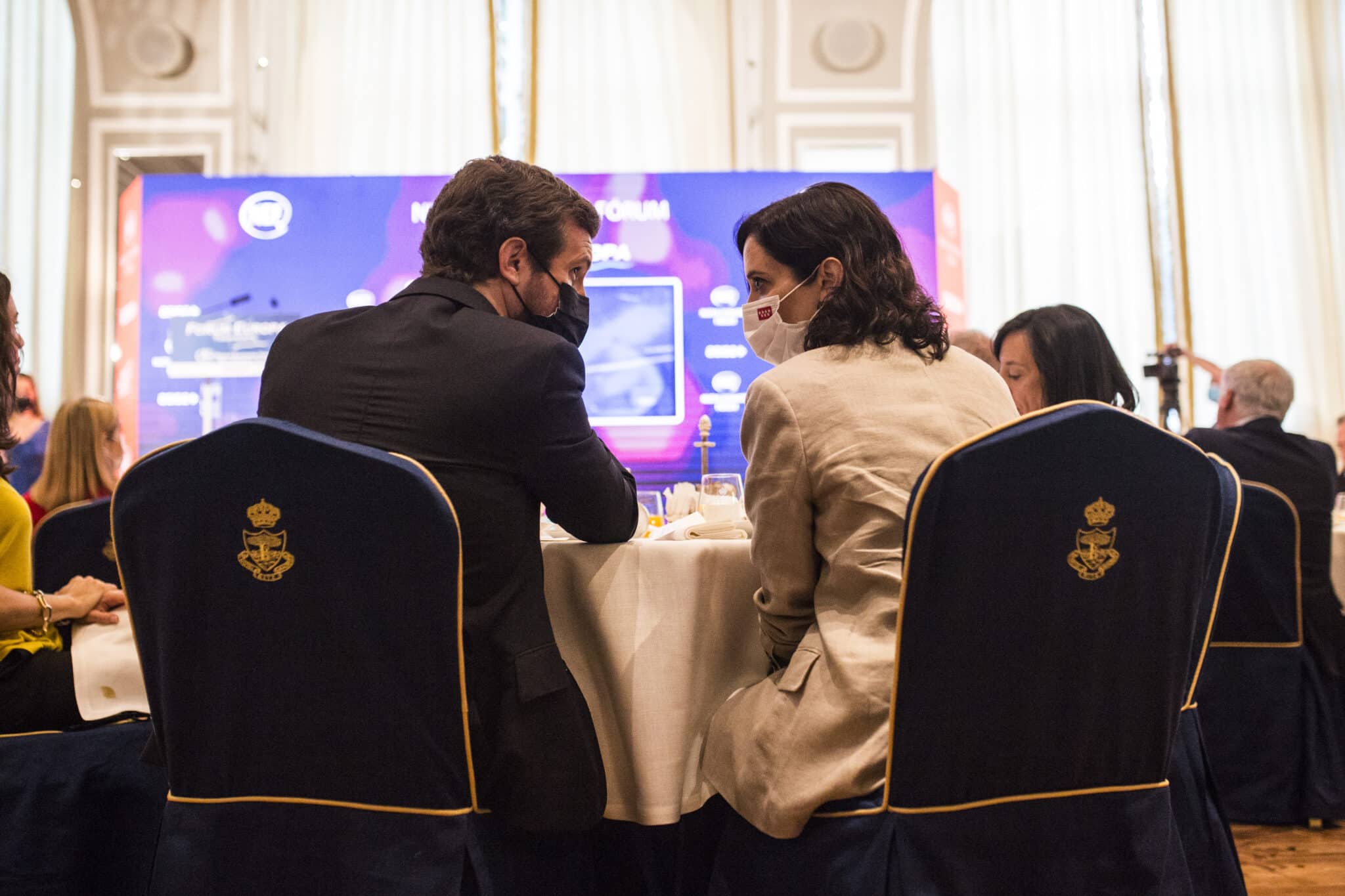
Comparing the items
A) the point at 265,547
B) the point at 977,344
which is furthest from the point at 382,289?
the point at 265,547

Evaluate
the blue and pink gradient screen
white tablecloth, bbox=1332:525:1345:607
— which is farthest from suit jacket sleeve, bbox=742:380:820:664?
the blue and pink gradient screen

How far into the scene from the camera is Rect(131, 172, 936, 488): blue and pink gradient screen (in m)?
5.40

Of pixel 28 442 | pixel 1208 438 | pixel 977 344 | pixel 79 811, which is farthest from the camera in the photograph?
pixel 28 442

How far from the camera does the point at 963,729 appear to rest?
1.11 m

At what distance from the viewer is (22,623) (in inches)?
65.4

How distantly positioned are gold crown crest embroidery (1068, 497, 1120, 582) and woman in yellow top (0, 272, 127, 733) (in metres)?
1.51

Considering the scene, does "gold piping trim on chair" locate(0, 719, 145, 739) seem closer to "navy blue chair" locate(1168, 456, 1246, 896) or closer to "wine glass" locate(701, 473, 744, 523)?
"wine glass" locate(701, 473, 744, 523)

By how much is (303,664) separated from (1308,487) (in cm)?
263

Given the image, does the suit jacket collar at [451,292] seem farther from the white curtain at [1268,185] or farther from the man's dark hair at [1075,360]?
the white curtain at [1268,185]

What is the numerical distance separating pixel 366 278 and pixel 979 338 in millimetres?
3352

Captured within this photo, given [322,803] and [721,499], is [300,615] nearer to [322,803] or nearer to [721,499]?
[322,803]

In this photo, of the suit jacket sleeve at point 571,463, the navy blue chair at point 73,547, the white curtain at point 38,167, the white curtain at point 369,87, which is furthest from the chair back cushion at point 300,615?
the white curtain at point 38,167

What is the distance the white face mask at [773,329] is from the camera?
1596 millimetres

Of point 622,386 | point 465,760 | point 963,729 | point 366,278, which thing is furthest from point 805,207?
point 366,278
